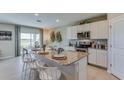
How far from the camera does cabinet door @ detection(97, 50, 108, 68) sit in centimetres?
485

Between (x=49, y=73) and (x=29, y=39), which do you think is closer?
(x=49, y=73)

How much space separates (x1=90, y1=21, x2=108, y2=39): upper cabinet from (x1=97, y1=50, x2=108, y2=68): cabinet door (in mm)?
636

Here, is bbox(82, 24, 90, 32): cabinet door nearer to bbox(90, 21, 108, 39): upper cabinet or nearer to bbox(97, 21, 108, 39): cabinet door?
bbox(90, 21, 108, 39): upper cabinet

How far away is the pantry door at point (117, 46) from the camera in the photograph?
11.7 ft

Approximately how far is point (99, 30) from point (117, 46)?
5.46ft

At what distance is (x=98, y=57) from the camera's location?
5.21 meters

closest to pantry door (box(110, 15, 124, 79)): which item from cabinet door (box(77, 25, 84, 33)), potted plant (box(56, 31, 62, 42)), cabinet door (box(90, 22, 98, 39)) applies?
cabinet door (box(90, 22, 98, 39))

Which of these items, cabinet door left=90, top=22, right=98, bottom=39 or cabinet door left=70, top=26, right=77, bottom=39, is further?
cabinet door left=70, top=26, right=77, bottom=39

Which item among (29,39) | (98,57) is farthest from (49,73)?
(29,39)

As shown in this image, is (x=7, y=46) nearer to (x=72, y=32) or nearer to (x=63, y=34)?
(x=63, y=34)
